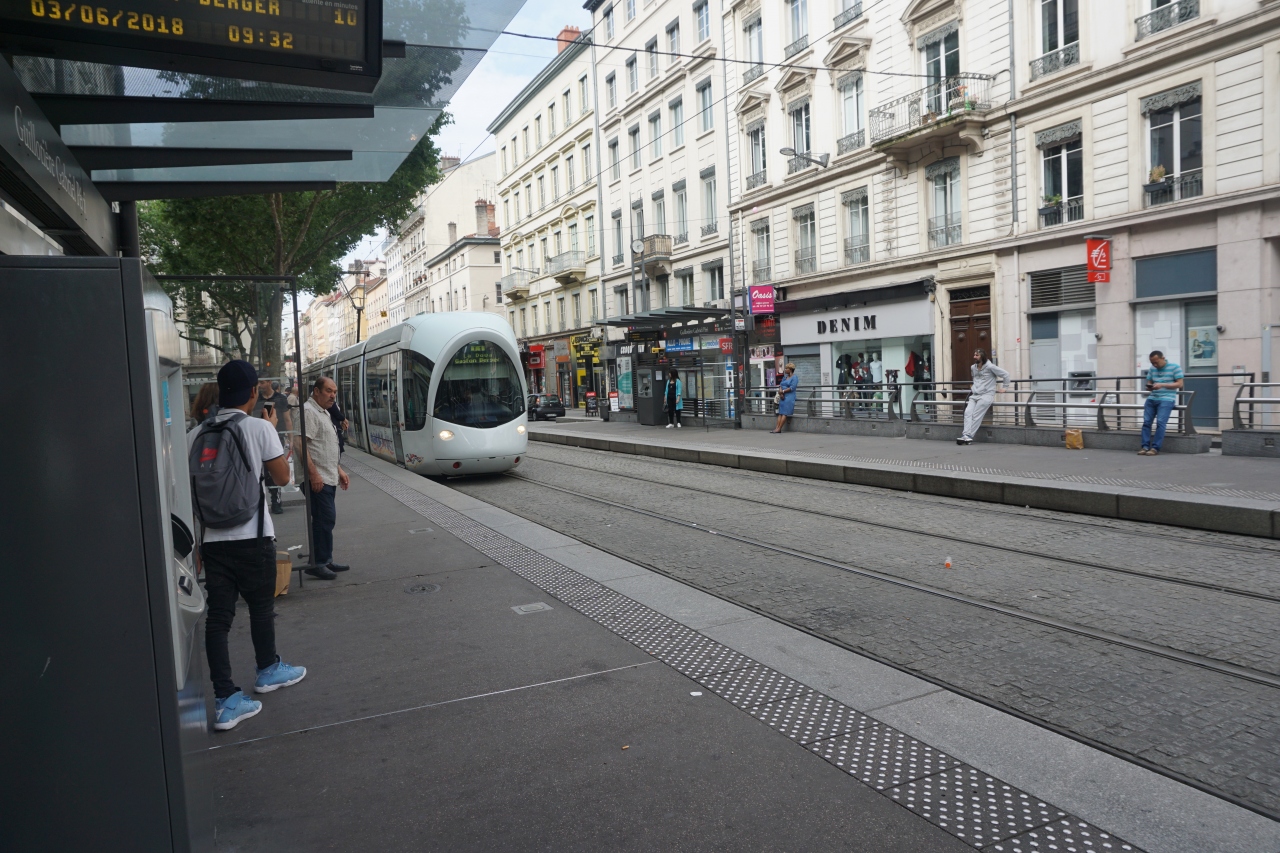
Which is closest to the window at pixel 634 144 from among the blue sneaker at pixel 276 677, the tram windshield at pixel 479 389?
Answer: the tram windshield at pixel 479 389

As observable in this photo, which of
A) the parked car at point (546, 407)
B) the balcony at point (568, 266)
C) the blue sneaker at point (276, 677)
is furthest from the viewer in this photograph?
the balcony at point (568, 266)

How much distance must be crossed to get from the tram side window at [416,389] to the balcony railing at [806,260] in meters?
16.4

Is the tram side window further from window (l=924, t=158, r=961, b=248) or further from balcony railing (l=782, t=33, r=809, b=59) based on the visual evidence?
balcony railing (l=782, t=33, r=809, b=59)

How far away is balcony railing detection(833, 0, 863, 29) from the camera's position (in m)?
25.4

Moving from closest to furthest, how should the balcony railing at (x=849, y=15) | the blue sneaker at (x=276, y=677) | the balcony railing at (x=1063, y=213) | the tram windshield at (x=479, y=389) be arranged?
the blue sneaker at (x=276, y=677)
the tram windshield at (x=479, y=389)
the balcony railing at (x=1063, y=213)
the balcony railing at (x=849, y=15)

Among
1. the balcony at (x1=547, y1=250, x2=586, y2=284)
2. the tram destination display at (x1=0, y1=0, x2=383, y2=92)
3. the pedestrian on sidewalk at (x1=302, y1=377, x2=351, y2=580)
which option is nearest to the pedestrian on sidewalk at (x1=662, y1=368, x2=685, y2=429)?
the balcony at (x1=547, y1=250, x2=586, y2=284)

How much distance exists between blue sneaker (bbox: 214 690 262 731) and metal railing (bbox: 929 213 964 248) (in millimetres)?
22085

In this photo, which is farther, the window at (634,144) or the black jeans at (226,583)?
the window at (634,144)

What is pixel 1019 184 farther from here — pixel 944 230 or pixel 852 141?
pixel 852 141

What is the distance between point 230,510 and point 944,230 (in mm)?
22432

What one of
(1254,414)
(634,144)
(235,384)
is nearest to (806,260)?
(634,144)

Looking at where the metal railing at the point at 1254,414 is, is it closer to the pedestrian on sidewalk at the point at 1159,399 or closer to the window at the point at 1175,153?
the pedestrian on sidewalk at the point at 1159,399

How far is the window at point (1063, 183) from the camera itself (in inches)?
793

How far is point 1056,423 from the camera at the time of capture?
1709 centimetres
